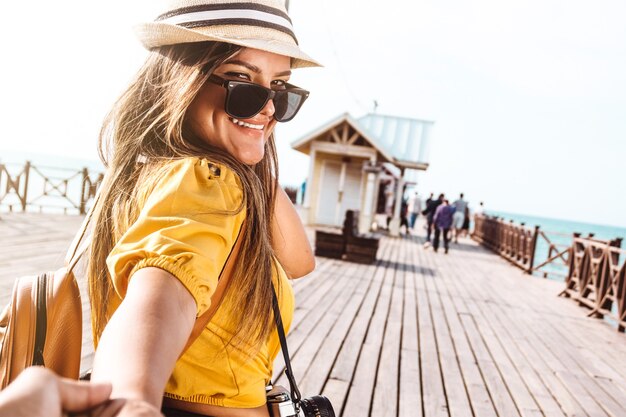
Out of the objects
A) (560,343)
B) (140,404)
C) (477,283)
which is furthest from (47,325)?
(477,283)

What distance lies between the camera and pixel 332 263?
32.3ft

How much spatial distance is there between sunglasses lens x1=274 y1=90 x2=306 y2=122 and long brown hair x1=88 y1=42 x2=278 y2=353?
21 cm

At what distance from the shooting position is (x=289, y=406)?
1.16 metres

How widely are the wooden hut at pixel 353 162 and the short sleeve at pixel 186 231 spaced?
52.2 ft

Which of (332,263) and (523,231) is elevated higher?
(523,231)

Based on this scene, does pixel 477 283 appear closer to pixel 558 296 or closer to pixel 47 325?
pixel 558 296

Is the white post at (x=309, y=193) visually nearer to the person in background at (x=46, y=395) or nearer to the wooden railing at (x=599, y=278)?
the wooden railing at (x=599, y=278)

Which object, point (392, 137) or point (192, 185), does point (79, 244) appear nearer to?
point (192, 185)

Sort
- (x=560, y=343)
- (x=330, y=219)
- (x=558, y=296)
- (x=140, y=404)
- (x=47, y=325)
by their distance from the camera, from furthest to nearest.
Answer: (x=330, y=219) < (x=558, y=296) < (x=560, y=343) < (x=47, y=325) < (x=140, y=404)

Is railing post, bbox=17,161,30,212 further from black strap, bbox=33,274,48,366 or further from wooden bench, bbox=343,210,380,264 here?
black strap, bbox=33,274,48,366

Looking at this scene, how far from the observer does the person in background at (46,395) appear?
15.4 inches

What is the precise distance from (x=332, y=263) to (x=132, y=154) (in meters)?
9.00

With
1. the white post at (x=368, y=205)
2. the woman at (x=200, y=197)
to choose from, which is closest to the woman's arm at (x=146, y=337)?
the woman at (x=200, y=197)

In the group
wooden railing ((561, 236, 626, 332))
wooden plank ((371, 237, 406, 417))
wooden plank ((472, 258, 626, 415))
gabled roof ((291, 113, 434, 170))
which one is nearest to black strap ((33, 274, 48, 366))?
wooden plank ((371, 237, 406, 417))
